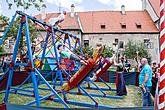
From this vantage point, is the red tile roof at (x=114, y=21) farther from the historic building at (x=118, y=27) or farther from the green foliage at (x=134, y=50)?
the green foliage at (x=134, y=50)

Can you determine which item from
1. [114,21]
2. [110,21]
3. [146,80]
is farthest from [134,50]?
[146,80]

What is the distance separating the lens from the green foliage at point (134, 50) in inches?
1783

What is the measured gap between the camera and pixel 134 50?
45281mm

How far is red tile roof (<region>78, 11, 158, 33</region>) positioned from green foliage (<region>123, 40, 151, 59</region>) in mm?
4540

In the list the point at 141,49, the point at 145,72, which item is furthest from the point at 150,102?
the point at 141,49

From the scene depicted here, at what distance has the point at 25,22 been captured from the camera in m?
9.09

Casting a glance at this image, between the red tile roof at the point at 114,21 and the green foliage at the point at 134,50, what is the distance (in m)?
4.54

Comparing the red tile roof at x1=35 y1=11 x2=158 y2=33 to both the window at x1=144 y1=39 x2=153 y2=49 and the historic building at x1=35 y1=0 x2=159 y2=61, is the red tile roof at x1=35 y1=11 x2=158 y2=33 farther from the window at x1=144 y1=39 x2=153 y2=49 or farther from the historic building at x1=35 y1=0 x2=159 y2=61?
the window at x1=144 y1=39 x2=153 y2=49

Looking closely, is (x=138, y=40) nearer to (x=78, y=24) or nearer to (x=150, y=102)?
(x=78, y=24)

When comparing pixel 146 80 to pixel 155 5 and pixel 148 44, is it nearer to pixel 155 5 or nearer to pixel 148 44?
pixel 148 44

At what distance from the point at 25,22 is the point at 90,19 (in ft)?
147

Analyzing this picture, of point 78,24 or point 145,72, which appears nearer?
point 145,72

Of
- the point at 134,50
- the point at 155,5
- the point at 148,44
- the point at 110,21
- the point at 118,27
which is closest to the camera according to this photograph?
the point at 134,50

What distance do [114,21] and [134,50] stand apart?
30.7ft
